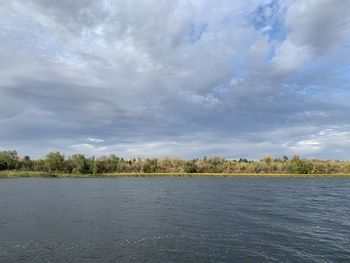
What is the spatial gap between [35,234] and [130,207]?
19568mm

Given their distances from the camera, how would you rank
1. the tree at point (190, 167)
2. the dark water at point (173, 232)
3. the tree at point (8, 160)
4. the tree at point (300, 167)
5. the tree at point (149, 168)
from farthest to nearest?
1. the tree at point (149, 168)
2. the tree at point (190, 167)
3. the tree at point (300, 167)
4. the tree at point (8, 160)
5. the dark water at point (173, 232)

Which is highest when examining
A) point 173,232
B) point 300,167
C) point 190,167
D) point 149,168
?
point 190,167

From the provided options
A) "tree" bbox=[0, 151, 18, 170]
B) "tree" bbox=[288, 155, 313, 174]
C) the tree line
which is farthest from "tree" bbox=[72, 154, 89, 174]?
"tree" bbox=[288, 155, 313, 174]

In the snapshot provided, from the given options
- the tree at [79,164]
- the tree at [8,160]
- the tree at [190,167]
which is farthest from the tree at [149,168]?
the tree at [8,160]

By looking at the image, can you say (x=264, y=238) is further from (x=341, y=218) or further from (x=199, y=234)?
(x=341, y=218)

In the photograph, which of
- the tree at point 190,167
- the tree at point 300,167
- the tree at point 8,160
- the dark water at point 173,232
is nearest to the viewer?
the dark water at point 173,232

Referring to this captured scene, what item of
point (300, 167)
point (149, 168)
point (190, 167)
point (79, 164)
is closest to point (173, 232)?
point (79, 164)

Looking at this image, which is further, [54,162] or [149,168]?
[149,168]

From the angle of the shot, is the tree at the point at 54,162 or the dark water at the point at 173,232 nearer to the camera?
the dark water at the point at 173,232

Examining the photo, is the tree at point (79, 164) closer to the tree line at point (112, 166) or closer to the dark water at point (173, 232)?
the tree line at point (112, 166)

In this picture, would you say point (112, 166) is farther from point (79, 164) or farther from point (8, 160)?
point (8, 160)

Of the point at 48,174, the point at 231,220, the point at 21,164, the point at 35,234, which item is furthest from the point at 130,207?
the point at 21,164

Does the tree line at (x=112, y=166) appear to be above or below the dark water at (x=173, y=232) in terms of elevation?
above

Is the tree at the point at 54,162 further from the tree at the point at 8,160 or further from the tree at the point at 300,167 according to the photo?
the tree at the point at 300,167
